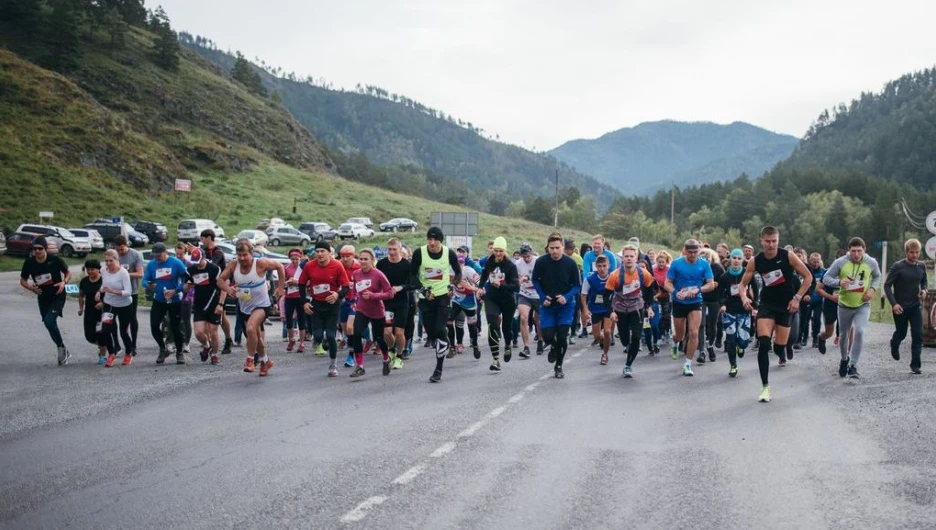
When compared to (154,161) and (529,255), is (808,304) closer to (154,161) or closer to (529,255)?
(529,255)

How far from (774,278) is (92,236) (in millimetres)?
46178

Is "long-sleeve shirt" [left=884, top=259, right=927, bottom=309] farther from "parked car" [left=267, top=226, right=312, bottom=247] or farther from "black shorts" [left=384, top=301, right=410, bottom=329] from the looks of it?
"parked car" [left=267, top=226, right=312, bottom=247]

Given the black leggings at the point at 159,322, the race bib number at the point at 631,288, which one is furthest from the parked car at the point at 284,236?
the race bib number at the point at 631,288

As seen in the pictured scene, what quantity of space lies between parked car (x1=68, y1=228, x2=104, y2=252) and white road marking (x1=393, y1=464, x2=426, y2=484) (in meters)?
46.7

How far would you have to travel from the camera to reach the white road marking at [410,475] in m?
5.95

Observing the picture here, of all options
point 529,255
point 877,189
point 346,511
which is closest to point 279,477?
point 346,511

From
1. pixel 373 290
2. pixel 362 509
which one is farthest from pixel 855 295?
pixel 362 509

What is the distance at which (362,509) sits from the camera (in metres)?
5.25

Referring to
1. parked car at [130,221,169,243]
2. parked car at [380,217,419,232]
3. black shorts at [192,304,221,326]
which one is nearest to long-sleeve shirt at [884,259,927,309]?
black shorts at [192,304,221,326]

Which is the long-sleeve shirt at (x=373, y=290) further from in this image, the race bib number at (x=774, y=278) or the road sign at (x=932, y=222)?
the road sign at (x=932, y=222)

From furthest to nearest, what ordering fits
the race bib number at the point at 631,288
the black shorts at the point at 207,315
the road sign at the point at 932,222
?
1. the road sign at the point at 932,222
2. the black shorts at the point at 207,315
3. the race bib number at the point at 631,288

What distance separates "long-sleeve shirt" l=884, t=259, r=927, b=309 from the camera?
1257 centimetres

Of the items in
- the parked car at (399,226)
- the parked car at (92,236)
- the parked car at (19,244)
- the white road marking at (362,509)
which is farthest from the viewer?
the parked car at (399,226)

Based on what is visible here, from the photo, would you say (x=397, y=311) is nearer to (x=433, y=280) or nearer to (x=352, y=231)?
(x=433, y=280)
